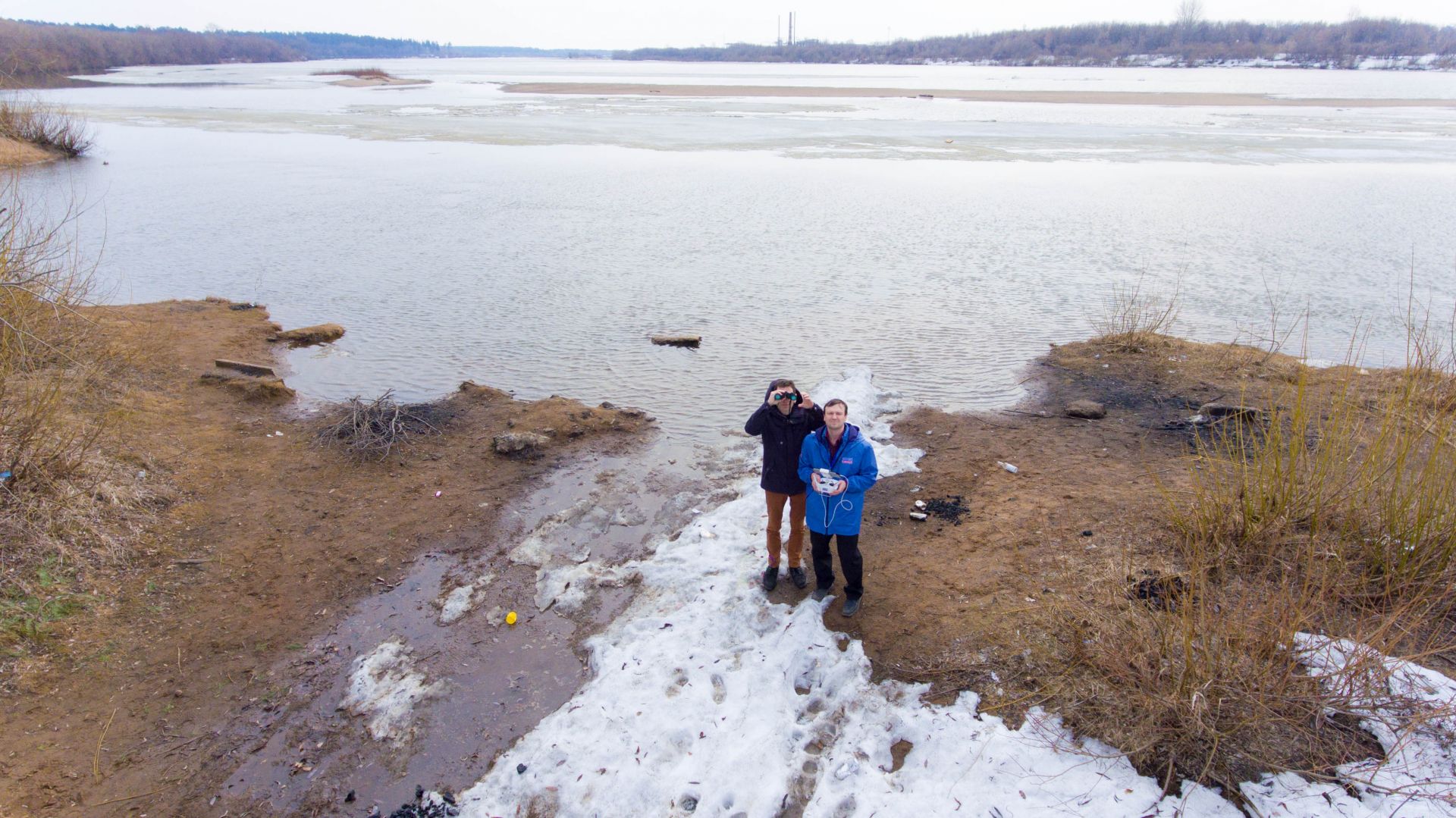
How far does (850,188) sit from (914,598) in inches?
826

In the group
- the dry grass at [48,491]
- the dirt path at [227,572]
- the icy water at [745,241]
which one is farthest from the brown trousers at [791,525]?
the dry grass at [48,491]

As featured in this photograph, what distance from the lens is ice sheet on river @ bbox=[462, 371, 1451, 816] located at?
4035mm

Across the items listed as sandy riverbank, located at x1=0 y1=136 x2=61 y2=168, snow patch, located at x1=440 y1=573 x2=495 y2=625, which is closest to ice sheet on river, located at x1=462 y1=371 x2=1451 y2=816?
snow patch, located at x1=440 y1=573 x2=495 y2=625

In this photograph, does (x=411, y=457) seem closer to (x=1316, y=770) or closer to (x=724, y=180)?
(x=1316, y=770)

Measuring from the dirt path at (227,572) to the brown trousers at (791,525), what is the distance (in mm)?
1798

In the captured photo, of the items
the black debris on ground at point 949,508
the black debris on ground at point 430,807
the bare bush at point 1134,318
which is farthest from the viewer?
the bare bush at point 1134,318

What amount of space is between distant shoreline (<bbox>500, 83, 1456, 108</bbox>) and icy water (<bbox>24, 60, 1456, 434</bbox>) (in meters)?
16.8

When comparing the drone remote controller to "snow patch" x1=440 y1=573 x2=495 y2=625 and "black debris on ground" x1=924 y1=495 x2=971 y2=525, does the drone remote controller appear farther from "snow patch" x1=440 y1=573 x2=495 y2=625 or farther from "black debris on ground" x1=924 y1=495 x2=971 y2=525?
"snow patch" x1=440 y1=573 x2=495 y2=625

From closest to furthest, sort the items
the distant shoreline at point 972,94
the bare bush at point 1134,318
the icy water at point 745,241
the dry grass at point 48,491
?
the dry grass at point 48,491, the bare bush at point 1134,318, the icy water at point 745,241, the distant shoreline at point 972,94

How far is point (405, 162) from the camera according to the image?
97.5 ft

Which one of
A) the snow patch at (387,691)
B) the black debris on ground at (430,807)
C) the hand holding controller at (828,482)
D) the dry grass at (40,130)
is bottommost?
the black debris on ground at (430,807)

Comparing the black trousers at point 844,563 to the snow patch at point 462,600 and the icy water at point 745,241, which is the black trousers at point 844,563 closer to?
the snow patch at point 462,600

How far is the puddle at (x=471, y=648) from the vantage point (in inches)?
184

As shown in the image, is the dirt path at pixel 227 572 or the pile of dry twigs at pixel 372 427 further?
the pile of dry twigs at pixel 372 427
